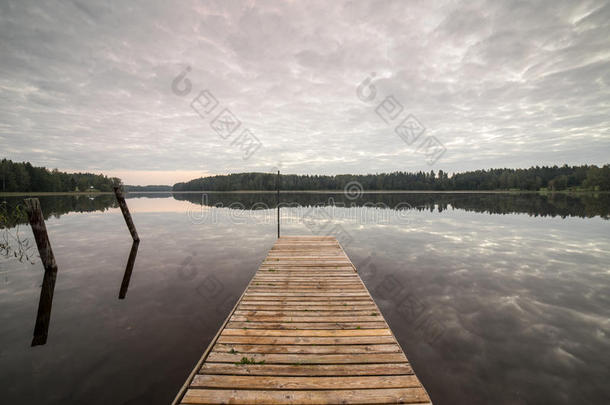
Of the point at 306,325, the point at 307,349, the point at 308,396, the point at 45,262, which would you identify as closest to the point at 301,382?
the point at 308,396

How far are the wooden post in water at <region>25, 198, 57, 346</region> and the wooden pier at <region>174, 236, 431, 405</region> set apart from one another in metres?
6.75

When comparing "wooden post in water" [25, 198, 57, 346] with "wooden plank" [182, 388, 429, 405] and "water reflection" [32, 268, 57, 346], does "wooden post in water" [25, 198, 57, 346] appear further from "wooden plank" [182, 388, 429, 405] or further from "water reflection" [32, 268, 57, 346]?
"wooden plank" [182, 388, 429, 405]

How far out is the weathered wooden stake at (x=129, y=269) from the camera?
32.6ft

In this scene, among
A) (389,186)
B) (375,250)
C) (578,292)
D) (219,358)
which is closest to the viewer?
(219,358)

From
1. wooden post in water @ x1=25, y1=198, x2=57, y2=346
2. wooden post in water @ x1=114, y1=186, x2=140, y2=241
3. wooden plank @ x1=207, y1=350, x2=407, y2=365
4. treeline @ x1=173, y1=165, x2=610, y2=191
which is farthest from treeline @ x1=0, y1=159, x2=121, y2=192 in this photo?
wooden plank @ x1=207, y1=350, x2=407, y2=365

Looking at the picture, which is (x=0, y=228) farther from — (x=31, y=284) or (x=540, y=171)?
(x=540, y=171)

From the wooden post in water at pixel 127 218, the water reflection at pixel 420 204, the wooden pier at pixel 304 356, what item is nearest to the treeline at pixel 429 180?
the water reflection at pixel 420 204

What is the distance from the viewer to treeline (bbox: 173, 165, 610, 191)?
143m

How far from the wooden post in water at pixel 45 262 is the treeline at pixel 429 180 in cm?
14217

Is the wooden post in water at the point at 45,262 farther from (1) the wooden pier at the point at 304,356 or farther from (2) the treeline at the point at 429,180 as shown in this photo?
(2) the treeline at the point at 429,180

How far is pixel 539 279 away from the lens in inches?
449

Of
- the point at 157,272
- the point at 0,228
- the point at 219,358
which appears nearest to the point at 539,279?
the point at 219,358

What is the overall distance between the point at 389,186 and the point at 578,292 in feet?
537

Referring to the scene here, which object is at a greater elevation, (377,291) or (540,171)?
(540,171)
